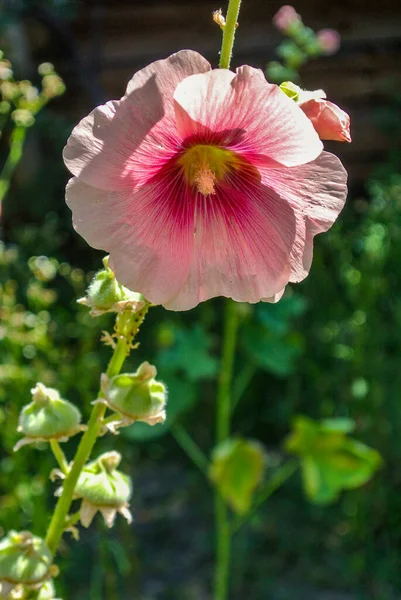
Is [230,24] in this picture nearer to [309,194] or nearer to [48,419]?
[309,194]

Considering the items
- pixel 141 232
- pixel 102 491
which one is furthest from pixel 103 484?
pixel 141 232

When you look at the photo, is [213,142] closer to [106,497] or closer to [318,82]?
[106,497]

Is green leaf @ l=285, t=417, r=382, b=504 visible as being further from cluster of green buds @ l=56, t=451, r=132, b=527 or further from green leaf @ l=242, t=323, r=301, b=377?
cluster of green buds @ l=56, t=451, r=132, b=527

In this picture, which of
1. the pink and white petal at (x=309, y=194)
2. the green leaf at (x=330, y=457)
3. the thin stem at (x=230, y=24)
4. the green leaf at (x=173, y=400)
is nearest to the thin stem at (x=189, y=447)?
the green leaf at (x=173, y=400)

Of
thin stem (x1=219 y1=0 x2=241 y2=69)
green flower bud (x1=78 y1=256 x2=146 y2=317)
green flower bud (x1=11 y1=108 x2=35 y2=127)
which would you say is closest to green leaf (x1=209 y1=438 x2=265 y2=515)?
green flower bud (x1=11 y1=108 x2=35 y2=127)

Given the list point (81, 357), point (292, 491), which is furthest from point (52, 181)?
point (292, 491)

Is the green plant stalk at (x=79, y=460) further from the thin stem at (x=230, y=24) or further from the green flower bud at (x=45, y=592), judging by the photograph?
the thin stem at (x=230, y=24)
